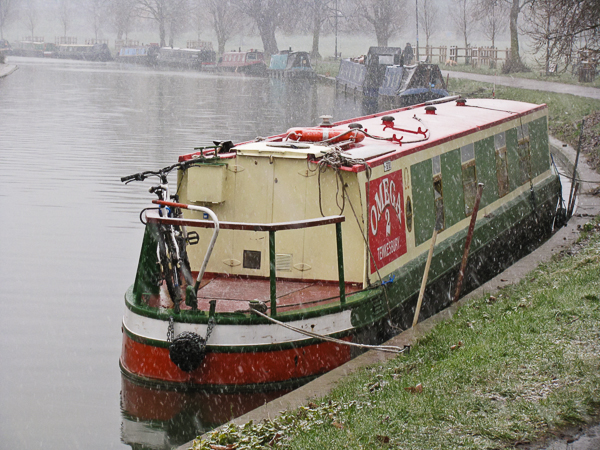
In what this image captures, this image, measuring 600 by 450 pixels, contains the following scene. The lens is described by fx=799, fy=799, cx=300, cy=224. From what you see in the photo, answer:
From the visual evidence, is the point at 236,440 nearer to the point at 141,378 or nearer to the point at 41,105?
the point at 141,378

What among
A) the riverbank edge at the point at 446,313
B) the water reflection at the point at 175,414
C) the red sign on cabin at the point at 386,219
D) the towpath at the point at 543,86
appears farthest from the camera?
the towpath at the point at 543,86

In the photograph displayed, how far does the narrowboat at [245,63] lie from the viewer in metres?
71.4

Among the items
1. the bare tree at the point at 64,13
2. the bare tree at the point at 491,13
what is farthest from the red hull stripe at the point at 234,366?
the bare tree at the point at 64,13

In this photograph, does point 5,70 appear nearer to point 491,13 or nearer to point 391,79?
point 391,79

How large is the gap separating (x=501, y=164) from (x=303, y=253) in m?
5.57

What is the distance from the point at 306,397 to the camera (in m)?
7.34

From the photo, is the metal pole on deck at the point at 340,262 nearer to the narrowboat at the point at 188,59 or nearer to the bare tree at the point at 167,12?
the narrowboat at the point at 188,59

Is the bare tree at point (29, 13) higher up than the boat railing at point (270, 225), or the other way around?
the bare tree at point (29, 13)

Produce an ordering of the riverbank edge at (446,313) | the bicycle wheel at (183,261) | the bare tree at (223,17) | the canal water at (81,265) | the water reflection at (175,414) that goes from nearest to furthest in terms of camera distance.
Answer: the riverbank edge at (446,313) < the water reflection at (175,414) < the canal water at (81,265) < the bicycle wheel at (183,261) < the bare tree at (223,17)

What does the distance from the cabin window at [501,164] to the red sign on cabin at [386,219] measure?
390cm

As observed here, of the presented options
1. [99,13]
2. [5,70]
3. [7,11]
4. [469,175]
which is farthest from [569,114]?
[99,13]

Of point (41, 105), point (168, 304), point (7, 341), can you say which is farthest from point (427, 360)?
point (41, 105)

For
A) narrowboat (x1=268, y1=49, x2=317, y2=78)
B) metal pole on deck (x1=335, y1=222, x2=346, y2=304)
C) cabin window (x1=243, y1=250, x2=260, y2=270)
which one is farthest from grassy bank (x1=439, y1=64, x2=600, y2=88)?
metal pole on deck (x1=335, y1=222, x2=346, y2=304)

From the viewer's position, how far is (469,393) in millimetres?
6461
